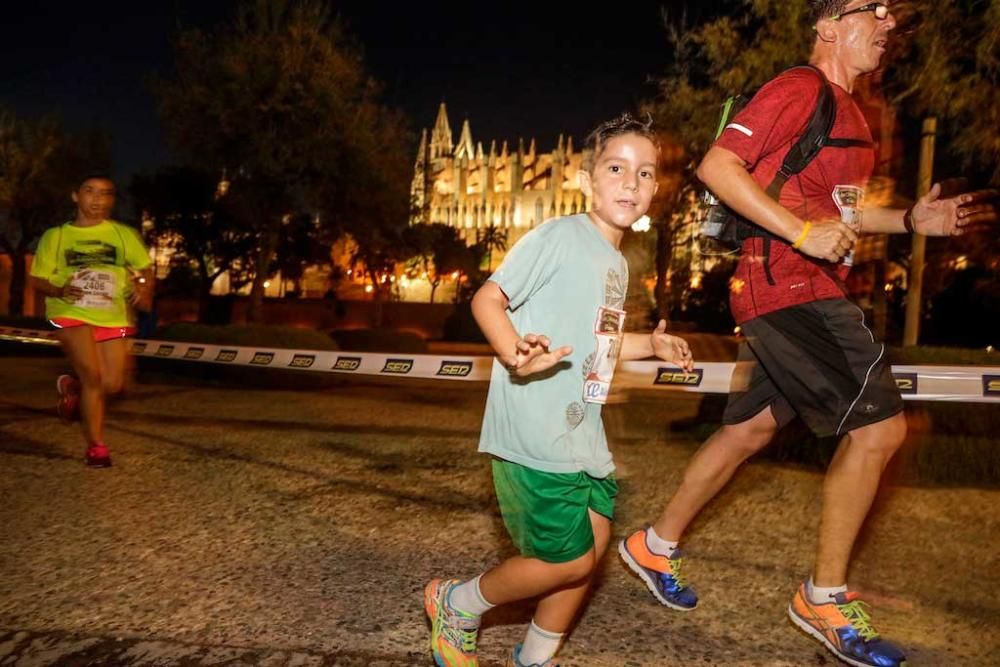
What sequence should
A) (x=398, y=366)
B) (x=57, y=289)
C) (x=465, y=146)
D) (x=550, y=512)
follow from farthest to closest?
1. (x=465, y=146)
2. (x=398, y=366)
3. (x=57, y=289)
4. (x=550, y=512)

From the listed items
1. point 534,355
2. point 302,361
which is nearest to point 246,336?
point 302,361

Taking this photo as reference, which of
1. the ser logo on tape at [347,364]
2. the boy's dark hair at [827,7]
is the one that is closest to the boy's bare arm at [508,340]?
the boy's dark hair at [827,7]

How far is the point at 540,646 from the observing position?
2395mm

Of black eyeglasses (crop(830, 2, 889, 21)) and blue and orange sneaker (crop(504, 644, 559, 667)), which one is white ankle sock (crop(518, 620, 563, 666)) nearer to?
blue and orange sneaker (crop(504, 644, 559, 667))

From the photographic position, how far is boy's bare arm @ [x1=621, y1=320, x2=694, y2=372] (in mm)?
2527

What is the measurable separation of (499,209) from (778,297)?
120 metres

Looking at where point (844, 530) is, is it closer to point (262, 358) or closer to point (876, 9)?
point (876, 9)

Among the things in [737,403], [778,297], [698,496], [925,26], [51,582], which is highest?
[925,26]

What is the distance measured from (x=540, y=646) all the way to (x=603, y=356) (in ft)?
2.81

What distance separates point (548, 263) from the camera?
7.54 ft

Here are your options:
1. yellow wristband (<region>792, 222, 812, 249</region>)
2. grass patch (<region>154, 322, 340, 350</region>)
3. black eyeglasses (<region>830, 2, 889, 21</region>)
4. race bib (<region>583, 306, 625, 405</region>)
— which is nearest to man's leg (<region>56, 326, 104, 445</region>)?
race bib (<region>583, 306, 625, 405</region>)

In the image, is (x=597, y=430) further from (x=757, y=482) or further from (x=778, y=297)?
(x=757, y=482)

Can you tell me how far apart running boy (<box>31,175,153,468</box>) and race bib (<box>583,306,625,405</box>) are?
167 inches

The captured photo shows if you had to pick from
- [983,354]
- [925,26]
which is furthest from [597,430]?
[925,26]
